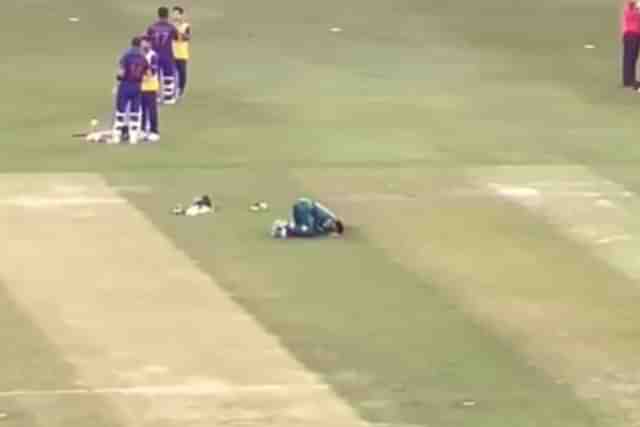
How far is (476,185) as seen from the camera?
1235 inches

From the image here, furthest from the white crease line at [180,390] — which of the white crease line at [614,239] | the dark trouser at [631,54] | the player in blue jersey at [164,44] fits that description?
the dark trouser at [631,54]

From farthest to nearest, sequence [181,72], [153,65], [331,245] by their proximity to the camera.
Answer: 1. [181,72]
2. [153,65]
3. [331,245]

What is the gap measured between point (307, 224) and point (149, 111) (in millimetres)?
7757

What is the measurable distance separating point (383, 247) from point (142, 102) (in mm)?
8473

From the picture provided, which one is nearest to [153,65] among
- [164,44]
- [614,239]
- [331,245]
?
[164,44]

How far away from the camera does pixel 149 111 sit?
114 ft

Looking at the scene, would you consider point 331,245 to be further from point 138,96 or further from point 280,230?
point 138,96

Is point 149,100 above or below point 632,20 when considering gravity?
below

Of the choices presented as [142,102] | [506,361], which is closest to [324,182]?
[142,102]

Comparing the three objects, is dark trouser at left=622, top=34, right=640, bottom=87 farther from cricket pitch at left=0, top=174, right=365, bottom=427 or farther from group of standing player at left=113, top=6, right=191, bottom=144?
cricket pitch at left=0, top=174, right=365, bottom=427

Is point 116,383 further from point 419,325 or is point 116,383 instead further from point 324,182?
point 324,182

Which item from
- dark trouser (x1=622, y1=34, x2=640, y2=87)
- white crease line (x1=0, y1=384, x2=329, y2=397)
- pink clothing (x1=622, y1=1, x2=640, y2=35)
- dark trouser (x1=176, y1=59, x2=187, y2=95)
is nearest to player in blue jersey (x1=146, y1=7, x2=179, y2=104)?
dark trouser (x1=176, y1=59, x2=187, y2=95)

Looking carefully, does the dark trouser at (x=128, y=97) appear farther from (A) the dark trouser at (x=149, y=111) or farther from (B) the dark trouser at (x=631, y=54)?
(B) the dark trouser at (x=631, y=54)

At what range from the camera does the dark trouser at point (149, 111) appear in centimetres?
3469
